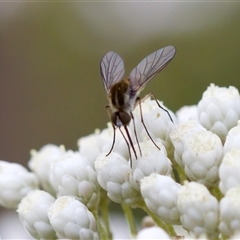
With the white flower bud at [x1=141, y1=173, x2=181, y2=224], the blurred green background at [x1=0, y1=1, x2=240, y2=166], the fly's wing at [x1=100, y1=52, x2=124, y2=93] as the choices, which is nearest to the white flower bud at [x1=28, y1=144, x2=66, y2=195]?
the fly's wing at [x1=100, y1=52, x2=124, y2=93]

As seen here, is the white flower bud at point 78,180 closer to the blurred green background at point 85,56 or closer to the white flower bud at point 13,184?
the white flower bud at point 13,184

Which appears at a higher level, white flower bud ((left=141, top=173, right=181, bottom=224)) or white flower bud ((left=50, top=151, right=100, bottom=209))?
white flower bud ((left=50, top=151, right=100, bottom=209))

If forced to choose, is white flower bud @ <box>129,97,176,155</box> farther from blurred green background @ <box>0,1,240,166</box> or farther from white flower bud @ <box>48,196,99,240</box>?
blurred green background @ <box>0,1,240,166</box>

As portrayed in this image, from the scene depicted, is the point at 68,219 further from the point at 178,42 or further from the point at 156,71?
the point at 178,42

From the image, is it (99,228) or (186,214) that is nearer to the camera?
(186,214)

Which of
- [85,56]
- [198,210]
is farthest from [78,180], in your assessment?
[85,56]

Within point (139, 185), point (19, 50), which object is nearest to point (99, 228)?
point (139, 185)
